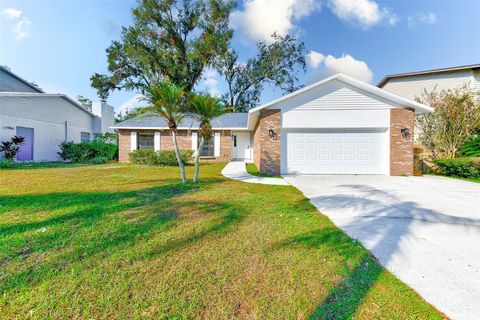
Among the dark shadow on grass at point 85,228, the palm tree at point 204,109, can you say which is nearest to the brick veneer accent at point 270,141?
the palm tree at point 204,109

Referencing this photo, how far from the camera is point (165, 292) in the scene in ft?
7.18

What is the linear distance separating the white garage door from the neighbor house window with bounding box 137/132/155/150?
11.7 m

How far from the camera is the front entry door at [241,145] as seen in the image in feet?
63.2

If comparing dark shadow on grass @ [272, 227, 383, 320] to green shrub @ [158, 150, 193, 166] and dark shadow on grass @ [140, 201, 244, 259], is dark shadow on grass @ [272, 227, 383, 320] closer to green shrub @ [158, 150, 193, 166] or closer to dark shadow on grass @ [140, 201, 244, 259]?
dark shadow on grass @ [140, 201, 244, 259]

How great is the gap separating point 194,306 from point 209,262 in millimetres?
760

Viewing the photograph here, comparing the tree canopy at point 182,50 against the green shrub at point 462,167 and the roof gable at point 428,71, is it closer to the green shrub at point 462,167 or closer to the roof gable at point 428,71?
the roof gable at point 428,71

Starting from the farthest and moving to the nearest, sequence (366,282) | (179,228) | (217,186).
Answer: (217,186) < (179,228) < (366,282)

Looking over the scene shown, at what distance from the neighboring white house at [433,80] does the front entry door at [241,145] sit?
1245cm

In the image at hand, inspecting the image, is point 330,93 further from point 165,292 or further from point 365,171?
point 165,292

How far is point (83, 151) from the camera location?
58.1ft

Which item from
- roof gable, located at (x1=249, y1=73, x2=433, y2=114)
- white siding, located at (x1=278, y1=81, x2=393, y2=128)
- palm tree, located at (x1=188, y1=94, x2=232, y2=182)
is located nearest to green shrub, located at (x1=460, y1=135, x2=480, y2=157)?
roof gable, located at (x1=249, y1=73, x2=433, y2=114)

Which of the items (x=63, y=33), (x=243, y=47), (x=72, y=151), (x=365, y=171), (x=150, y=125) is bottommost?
(x=365, y=171)

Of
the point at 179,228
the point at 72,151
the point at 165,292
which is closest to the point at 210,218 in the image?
the point at 179,228

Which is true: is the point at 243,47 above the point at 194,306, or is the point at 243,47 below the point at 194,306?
above
